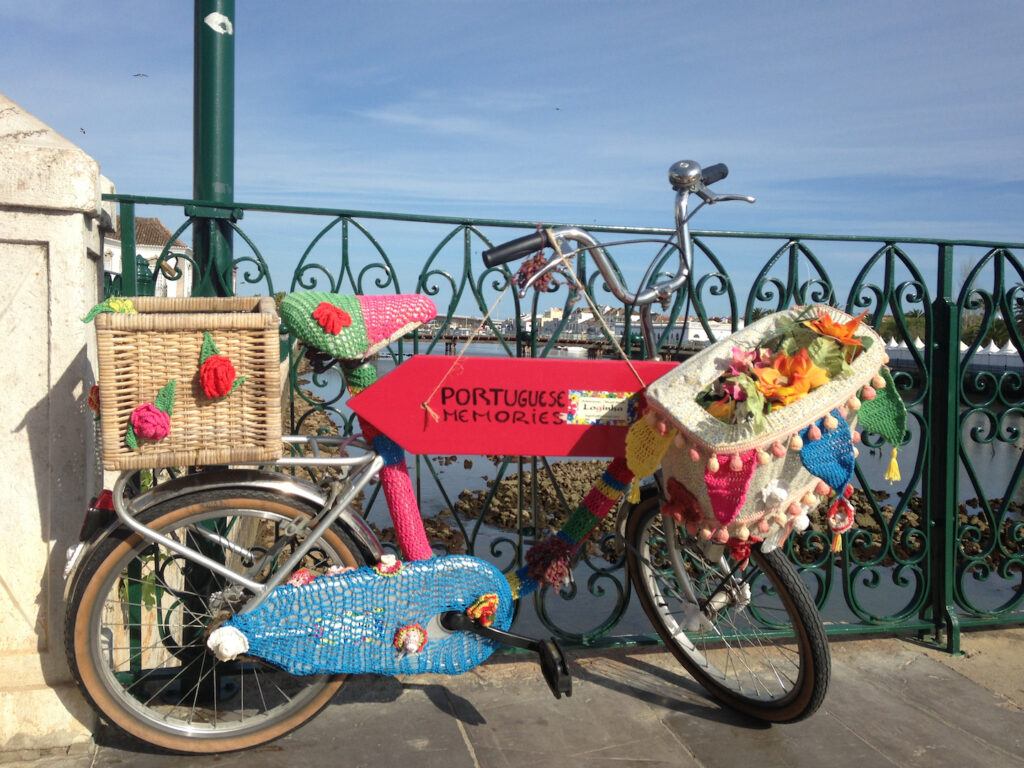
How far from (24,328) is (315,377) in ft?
3.08

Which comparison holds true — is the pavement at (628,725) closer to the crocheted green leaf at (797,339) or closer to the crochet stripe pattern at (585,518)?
the crochet stripe pattern at (585,518)

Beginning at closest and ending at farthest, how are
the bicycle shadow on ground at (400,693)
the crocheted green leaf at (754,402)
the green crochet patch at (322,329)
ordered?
the crocheted green leaf at (754,402) < the green crochet patch at (322,329) < the bicycle shadow on ground at (400,693)

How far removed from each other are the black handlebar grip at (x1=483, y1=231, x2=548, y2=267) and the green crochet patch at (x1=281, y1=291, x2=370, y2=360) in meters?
0.44

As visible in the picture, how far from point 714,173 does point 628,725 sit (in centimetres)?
197

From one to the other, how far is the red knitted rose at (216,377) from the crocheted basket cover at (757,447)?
1219mm

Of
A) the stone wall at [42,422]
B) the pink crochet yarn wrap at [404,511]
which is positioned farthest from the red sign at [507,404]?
the stone wall at [42,422]

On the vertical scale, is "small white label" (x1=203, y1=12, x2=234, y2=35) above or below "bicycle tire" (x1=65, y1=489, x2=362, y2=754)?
above

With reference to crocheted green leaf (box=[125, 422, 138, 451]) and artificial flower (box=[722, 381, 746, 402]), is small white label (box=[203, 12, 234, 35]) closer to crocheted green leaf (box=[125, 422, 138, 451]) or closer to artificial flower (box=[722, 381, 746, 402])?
crocheted green leaf (box=[125, 422, 138, 451])

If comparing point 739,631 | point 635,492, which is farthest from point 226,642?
point 739,631

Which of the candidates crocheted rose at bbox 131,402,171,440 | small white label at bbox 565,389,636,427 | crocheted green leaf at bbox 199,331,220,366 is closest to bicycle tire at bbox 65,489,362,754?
crocheted rose at bbox 131,402,171,440

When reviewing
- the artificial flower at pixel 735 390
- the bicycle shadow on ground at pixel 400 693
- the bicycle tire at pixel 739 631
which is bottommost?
the bicycle shadow on ground at pixel 400 693

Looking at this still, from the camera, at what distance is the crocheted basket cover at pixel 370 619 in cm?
254

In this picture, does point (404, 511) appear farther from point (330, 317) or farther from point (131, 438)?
point (131, 438)

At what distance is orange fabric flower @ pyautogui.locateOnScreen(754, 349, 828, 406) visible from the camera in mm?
2279
